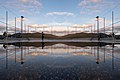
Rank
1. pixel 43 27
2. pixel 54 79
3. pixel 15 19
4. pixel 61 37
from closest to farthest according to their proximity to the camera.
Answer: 1. pixel 54 79
2. pixel 15 19
3. pixel 43 27
4. pixel 61 37

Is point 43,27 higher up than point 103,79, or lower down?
higher up

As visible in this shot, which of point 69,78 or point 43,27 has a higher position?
point 43,27

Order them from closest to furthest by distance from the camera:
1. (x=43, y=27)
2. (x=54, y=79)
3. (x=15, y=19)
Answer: (x=54, y=79) < (x=15, y=19) < (x=43, y=27)

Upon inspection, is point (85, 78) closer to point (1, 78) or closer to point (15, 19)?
point (1, 78)

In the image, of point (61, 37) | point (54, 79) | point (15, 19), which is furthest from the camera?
point (61, 37)

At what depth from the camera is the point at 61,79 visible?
4070mm

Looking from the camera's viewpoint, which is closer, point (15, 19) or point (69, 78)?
point (69, 78)

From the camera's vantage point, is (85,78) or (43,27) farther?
(43,27)

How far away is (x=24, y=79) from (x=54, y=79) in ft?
2.66

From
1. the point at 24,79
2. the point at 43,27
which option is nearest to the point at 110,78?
the point at 24,79

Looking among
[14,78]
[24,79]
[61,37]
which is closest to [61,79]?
[24,79]

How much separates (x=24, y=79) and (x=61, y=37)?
66877 mm

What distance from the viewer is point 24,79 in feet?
13.5

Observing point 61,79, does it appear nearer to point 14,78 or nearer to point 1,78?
point 14,78
